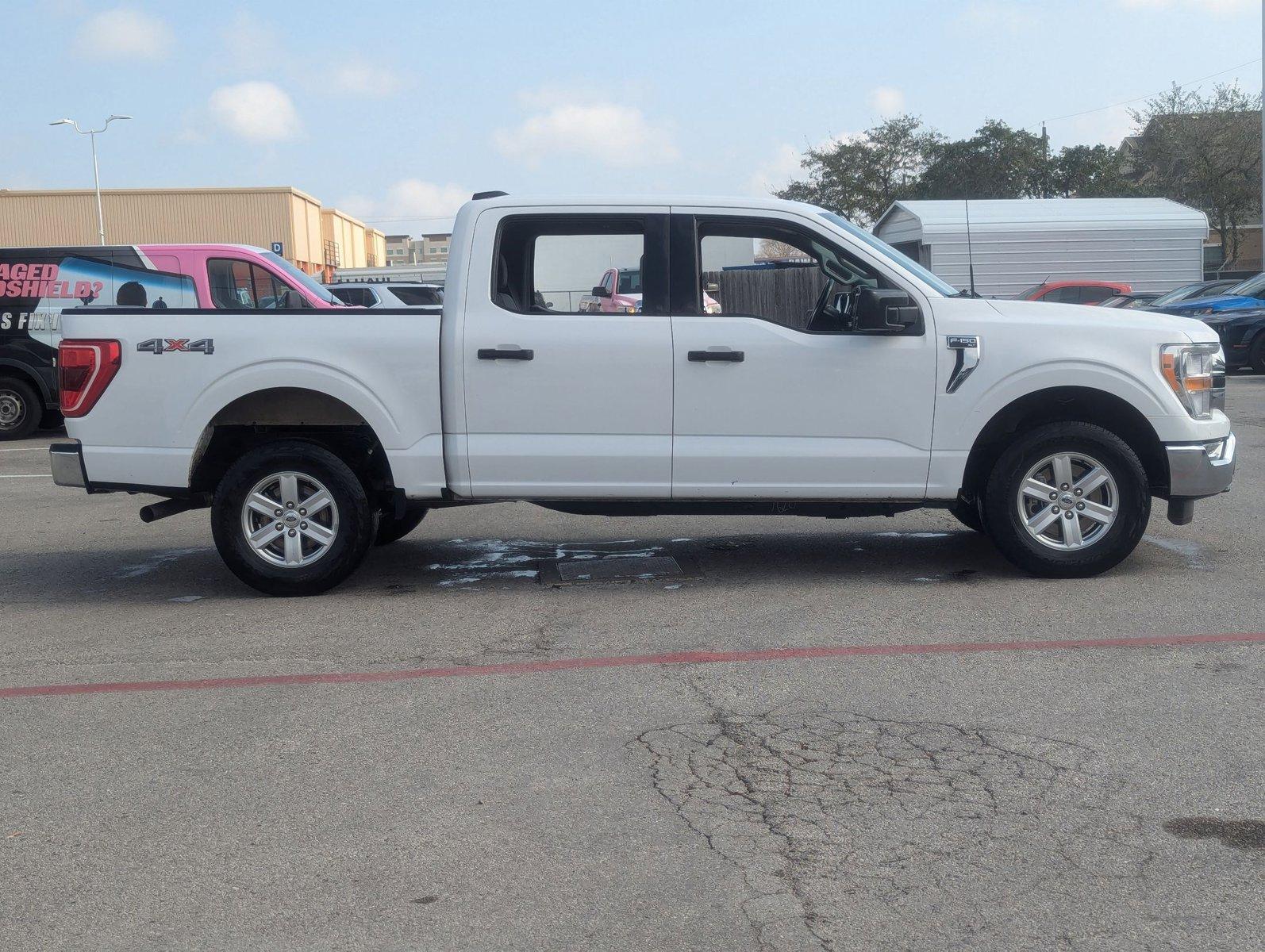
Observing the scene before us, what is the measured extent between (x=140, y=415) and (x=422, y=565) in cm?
189

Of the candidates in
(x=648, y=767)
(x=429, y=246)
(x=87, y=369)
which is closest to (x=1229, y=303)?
(x=87, y=369)

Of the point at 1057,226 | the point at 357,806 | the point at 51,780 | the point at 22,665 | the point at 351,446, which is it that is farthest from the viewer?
the point at 1057,226

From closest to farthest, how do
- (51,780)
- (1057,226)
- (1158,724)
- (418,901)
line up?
(418,901), (51,780), (1158,724), (1057,226)

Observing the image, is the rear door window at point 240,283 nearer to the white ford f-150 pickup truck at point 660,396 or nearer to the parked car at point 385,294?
the parked car at point 385,294

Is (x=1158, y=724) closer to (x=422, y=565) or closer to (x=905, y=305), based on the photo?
(x=905, y=305)

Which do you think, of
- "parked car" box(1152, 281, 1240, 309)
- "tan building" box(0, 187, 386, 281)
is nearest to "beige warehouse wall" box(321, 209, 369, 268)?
"tan building" box(0, 187, 386, 281)

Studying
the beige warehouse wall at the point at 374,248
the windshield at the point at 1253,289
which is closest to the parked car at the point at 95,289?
the windshield at the point at 1253,289

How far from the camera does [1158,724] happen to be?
15.8 ft

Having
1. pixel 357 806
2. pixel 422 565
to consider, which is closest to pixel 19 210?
pixel 422 565

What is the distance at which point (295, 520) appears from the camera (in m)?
7.19

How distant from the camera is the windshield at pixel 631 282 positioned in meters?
7.11

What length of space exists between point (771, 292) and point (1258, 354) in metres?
17.8

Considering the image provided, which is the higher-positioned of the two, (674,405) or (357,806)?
(674,405)

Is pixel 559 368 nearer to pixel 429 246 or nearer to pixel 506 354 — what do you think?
pixel 506 354
